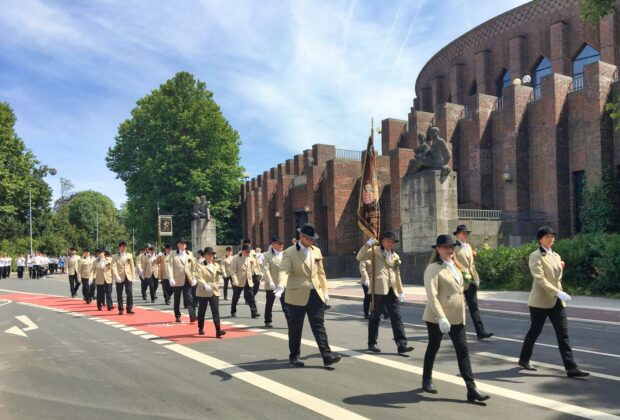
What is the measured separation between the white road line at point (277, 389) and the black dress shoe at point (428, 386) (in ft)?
3.75

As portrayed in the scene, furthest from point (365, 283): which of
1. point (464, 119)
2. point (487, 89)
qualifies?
point (487, 89)

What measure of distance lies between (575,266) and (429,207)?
661 centimetres

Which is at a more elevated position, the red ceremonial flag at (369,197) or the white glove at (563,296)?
the red ceremonial flag at (369,197)

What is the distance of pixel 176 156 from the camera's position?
140 feet

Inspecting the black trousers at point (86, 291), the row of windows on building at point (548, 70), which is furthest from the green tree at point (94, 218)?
the black trousers at point (86, 291)

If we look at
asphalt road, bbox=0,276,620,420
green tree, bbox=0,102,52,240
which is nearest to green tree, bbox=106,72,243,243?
green tree, bbox=0,102,52,240

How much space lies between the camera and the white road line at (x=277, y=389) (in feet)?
18.2

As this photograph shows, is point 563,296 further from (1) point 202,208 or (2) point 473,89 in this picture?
(2) point 473,89

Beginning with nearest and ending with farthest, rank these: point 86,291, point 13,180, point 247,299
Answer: point 247,299
point 86,291
point 13,180

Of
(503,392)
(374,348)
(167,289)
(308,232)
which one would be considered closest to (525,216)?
(167,289)

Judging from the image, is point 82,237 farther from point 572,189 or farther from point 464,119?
point 572,189

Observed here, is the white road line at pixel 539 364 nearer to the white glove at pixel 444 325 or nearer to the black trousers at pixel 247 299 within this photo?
the white glove at pixel 444 325

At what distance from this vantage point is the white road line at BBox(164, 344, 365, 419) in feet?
18.2

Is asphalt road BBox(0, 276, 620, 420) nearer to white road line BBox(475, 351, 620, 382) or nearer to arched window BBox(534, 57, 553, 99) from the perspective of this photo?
white road line BBox(475, 351, 620, 382)
